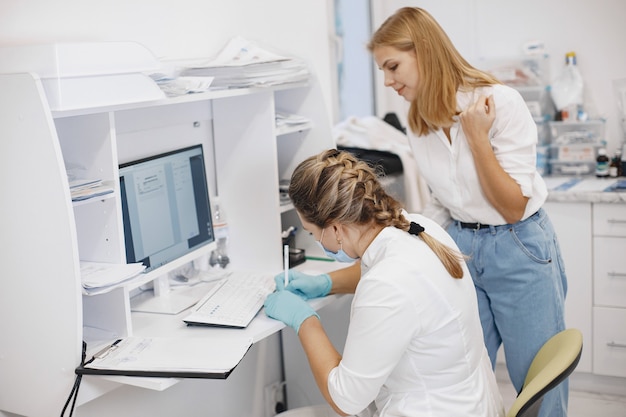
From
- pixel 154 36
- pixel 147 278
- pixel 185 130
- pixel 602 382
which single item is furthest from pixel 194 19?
pixel 602 382

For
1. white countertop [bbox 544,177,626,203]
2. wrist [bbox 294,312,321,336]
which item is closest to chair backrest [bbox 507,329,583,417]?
wrist [bbox 294,312,321,336]

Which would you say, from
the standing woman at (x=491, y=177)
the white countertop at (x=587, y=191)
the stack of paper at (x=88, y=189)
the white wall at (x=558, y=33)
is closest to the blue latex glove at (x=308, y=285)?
the standing woman at (x=491, y=177)

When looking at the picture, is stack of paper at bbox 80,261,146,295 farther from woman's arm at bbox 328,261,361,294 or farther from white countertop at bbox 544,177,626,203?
white countertop at bbox 544,177,626,203

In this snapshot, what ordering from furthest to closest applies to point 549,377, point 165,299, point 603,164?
point 603,164 < point 165,299 < point 549,377

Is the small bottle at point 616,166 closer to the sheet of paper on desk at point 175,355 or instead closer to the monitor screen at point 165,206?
the monitor screen at point 165,206

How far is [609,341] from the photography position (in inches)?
120

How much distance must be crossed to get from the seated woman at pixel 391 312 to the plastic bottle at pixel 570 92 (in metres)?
1.87

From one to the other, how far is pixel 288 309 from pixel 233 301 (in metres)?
0.20

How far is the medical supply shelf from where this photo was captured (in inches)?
58.9

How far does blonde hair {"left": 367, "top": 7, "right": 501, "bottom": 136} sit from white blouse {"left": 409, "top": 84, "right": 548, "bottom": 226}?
1.5 inches

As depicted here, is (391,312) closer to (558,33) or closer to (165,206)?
(165,206)

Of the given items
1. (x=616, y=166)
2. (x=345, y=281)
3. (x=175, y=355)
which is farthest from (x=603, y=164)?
(x=175, y=355)

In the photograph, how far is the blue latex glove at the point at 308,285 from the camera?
2.07 meters

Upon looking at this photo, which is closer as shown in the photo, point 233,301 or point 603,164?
point 233,301
